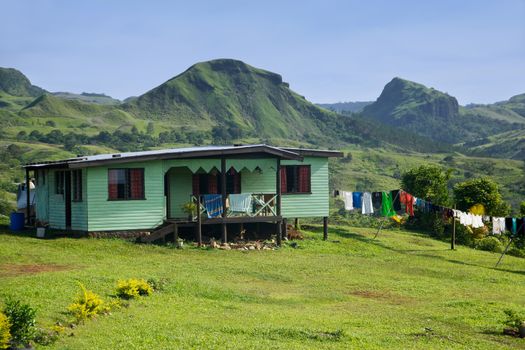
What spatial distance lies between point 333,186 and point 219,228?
2585 inches

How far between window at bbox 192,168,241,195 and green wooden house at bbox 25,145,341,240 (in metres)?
0.05

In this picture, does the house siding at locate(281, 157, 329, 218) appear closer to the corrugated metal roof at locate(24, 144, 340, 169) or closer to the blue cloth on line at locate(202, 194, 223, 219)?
the corrugated metal roof at locate(24, 144, 340, 169)

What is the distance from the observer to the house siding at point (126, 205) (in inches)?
1073

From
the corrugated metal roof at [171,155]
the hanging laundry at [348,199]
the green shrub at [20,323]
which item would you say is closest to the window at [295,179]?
the corrugated metal roof at [171,155]

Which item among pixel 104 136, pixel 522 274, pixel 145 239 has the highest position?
pixel 104 136

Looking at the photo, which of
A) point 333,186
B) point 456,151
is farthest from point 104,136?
point 456,151

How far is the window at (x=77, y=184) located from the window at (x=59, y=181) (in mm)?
1071

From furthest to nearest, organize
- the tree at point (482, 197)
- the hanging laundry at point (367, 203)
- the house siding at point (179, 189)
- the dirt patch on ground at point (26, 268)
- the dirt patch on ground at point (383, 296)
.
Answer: the tree at point (482, 197), the hanging laundry at point (367, 203), the house siding at point (179, 189), the dirt patch on ground at point (383, 296), the dirt patch on ground at point (26, 268)

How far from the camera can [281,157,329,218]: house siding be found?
3238cm

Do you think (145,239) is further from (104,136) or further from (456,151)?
(456,151)

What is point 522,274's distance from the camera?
27953mm

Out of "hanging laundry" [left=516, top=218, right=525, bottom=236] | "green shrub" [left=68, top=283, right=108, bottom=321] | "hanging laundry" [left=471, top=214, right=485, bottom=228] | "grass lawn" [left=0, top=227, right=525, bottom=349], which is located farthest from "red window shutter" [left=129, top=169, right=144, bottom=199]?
"hanging laundry" [left=516, top=218, right=525, bottom=236]

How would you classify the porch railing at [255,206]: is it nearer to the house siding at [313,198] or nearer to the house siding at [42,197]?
the house siding at [313,198]

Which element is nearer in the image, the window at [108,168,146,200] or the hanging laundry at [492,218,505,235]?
the window at [108,168,146,200]
